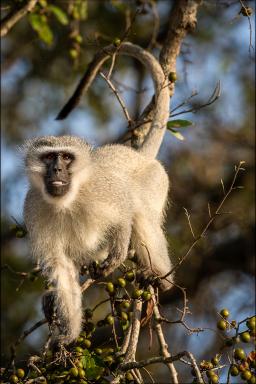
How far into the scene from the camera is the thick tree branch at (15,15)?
20.0ft

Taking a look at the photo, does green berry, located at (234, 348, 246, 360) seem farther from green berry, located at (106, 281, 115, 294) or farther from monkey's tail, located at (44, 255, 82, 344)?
monkey's tail, located at (44, 255, 82, 344)

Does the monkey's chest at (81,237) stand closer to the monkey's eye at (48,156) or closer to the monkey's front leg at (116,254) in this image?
the monkey's front leg at (116,254)

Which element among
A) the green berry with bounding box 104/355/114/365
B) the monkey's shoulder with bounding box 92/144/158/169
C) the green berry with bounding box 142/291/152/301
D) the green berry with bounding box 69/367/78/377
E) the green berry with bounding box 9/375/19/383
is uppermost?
the monkey's shoulder with bounding box 92/144/158/169

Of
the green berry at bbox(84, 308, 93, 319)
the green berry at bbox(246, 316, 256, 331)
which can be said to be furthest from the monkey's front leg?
the green berry at bbox(246, 316, 256, 331)

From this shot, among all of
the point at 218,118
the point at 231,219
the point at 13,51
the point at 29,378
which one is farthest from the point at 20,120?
the point at 29,378

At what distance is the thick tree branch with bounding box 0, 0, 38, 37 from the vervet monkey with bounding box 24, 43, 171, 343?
1.21 meters

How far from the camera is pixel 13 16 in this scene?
6.16 metres

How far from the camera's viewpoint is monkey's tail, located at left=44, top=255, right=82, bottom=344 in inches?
198

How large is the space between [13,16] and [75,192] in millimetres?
1994

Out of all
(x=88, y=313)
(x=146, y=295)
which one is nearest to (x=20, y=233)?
(x=88, y=313)

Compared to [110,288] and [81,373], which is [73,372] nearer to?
[81,373]

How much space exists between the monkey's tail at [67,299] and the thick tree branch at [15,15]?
229 cm

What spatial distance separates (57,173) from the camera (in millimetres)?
5156

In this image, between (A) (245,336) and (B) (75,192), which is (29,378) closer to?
(A) (245,336)
